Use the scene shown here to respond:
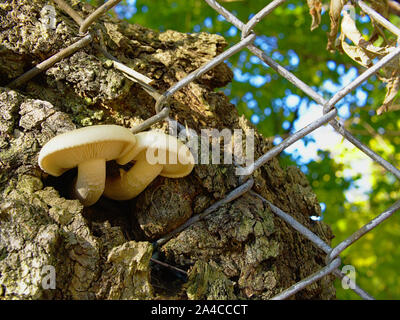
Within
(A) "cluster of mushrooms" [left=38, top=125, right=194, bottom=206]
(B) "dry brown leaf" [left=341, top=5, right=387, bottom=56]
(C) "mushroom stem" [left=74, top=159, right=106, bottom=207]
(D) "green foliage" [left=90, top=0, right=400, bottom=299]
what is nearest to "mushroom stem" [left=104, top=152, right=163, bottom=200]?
(A) "cluster of mushrooms" [left=38, top=125, right=194, bottom=206]

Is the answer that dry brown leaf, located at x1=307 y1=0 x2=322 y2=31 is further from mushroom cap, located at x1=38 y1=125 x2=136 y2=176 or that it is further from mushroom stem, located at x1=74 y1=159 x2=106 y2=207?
mushroom stem, located at x1=74 y1=159 x2=106 y2=207

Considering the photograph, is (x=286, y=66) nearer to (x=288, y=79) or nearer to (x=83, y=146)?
(x=288, y=79)

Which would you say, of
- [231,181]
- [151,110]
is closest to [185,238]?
[231,181]

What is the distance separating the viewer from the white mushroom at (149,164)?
163 centimetres

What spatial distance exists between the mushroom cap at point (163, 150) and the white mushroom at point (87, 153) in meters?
0.04

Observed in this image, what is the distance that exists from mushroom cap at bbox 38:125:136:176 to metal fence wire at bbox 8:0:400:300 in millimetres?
147

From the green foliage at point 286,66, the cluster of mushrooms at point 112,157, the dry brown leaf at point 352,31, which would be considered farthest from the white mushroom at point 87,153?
the green foliage at point 286,66

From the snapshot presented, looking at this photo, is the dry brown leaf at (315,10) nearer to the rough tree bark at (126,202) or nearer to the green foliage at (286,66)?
the rough tree bark at (126,202)

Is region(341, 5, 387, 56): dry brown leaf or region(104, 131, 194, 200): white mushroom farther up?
region(341, 5, 387, 56): dry brown leaf

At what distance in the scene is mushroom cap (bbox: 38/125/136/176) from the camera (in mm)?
1467

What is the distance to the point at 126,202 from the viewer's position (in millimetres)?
1886

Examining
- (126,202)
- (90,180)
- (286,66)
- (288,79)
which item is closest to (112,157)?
(90,180)

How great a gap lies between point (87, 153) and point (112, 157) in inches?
5.5
